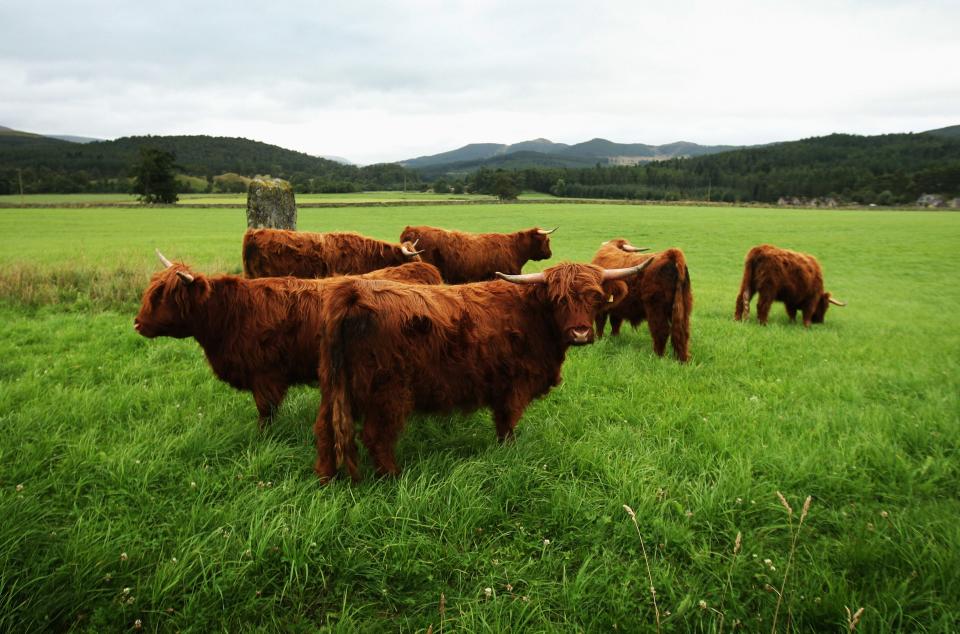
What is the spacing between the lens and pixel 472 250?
11594mm

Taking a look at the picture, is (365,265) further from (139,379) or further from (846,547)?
(846,547)

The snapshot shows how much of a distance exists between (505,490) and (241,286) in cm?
306

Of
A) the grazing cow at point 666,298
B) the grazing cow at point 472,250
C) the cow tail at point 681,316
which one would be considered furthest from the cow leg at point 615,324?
the grazing cow at point 472,250

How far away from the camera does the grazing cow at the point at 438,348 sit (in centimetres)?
330

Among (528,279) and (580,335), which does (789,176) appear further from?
(580,335)

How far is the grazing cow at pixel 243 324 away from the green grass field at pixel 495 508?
0.44 m

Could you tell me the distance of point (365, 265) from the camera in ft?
29.9

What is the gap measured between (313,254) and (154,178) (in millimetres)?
70141

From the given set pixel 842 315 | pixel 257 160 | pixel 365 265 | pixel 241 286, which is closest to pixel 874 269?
pixel 842 315

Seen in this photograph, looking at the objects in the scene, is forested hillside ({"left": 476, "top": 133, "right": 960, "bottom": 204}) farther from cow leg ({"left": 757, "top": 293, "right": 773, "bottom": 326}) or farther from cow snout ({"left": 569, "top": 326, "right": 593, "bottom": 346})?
cow snout ({"left": 569, "top": 326, "right": 593, "bottom": 346})

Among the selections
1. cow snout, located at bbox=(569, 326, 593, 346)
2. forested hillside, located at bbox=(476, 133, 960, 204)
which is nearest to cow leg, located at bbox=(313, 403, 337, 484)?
cow snout, located at bbox=(569, 326, 593, 346)

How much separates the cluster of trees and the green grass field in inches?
2976

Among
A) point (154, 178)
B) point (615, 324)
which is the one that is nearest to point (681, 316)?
point (615, 324)

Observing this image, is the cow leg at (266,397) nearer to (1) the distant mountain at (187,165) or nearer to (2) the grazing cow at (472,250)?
(2) the grazing cow at (472,250)
